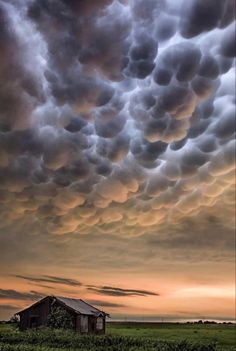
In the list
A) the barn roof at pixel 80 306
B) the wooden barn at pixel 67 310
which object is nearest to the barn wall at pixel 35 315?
the wooden barn at pixel 67 310

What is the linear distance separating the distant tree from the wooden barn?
1.93ft

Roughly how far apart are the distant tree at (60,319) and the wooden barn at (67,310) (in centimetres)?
59

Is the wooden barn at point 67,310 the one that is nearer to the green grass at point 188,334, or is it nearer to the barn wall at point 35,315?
the barn wall at point 35,315

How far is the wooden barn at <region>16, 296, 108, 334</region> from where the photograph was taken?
226 feet

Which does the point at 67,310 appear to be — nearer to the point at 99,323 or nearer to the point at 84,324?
the point at 84,324

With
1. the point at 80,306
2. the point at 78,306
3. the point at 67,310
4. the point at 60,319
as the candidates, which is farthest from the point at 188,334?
the point at 60,319

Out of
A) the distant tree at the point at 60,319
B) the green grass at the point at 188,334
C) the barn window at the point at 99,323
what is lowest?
the green grass at the point at 188,334

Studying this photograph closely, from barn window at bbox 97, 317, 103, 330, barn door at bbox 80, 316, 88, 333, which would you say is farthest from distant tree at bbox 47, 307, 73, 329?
barn window at bbox 97, 317, 103, 330

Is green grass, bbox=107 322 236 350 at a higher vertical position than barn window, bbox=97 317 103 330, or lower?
lower

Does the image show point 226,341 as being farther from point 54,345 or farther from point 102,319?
point 54,345

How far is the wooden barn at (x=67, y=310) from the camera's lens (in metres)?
68.9

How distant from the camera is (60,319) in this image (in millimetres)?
68062

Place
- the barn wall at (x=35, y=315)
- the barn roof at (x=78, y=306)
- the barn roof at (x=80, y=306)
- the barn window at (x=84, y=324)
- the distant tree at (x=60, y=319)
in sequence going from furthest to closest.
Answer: the barn wall at (x=35, y=315) < the barn roof at (x=80, y=306) < the barn roof at (x=78, y=306) < the barn window at (x=84, y=324) < the distant tree at (x=60, y=319)

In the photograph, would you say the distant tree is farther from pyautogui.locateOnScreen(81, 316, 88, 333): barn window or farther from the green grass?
the green grass
